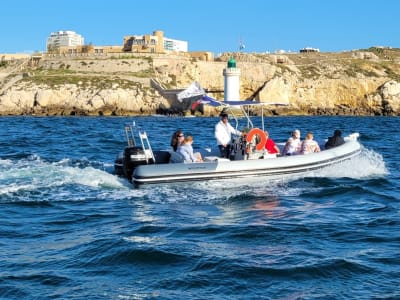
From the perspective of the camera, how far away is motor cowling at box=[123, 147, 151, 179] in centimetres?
1431

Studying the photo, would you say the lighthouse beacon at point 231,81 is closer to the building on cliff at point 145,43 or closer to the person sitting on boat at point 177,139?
the building on cliff at point 145,43

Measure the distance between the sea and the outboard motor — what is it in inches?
12.6

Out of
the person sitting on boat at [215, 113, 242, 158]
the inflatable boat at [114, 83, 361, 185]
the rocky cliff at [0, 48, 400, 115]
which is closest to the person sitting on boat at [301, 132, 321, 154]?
the inflatable boat at [114, 83, 361, 185]

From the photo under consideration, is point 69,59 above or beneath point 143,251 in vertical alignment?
above

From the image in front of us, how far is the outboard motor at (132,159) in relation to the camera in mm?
14312

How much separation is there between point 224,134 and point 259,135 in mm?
895

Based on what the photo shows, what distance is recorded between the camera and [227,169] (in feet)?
45.4

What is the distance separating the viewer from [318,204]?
12.0 meters

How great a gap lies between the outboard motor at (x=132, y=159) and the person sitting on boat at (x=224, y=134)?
1999mm

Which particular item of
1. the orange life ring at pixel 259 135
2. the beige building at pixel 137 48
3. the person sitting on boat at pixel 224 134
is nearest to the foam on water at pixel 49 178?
the person sitting on boat at pixel 224 134

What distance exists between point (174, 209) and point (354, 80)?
78417mm

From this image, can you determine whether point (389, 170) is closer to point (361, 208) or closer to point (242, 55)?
point (361, 208)

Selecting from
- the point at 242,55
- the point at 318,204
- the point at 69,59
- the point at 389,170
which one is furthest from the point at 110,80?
the point at 318,204

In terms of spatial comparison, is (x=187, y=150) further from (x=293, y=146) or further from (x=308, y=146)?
(x=308, y=146)
